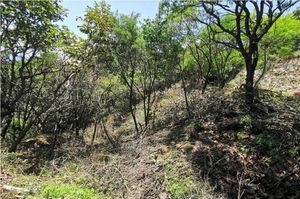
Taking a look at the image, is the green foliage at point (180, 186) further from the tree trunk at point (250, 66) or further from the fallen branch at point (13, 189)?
the tree trunk at point (250, 66)

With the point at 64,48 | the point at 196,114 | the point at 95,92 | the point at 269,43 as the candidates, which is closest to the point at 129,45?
the point at 95,92

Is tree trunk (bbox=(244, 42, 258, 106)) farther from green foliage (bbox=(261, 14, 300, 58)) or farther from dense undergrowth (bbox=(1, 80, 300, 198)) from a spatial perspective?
green foliage (bbox=(261, 14, 300, 58))

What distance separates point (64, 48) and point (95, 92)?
3.04 metres

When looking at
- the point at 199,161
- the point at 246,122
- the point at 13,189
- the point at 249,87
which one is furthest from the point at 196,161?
the point at 13,189

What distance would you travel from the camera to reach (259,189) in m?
5.69

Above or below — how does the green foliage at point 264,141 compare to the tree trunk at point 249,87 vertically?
below

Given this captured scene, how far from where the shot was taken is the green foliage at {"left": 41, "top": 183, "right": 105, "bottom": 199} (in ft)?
18.2

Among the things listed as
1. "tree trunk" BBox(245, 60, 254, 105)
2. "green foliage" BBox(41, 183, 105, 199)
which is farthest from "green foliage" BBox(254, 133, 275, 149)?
"green foliage" BBox(41, 183, 105, 199)

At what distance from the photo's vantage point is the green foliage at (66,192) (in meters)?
5.55

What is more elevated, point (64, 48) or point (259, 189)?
point (64, 48)

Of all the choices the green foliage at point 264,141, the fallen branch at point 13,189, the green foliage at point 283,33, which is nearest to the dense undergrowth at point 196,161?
Result: the green foliage at point 264,141

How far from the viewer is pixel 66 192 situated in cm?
569

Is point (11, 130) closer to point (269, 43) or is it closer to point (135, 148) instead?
point (135, 148)

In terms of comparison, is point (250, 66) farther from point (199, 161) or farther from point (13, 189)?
point (13, 189)
